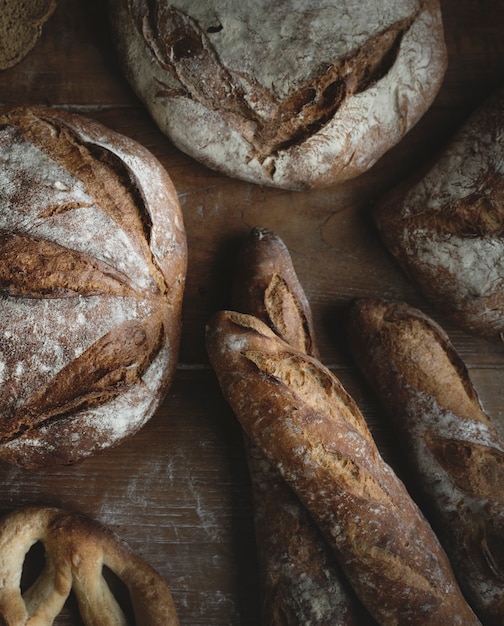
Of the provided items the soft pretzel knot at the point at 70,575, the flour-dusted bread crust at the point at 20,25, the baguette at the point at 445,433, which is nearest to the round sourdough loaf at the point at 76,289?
the soft pretzel knot at the point at 70,575

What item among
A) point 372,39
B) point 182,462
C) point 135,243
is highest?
point 372,39

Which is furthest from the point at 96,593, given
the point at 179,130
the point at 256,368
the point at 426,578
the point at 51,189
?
the point at 179,130

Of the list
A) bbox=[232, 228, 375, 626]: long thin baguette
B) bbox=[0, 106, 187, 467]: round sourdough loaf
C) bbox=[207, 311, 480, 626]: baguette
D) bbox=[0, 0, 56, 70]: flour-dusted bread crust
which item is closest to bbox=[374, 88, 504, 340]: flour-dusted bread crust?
bbox=[232, 228, 375, 626]: long thin baguette

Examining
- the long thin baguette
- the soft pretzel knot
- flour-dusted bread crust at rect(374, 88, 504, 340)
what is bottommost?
the soft pretzel knot

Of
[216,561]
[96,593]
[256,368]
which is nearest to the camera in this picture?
[256,368]

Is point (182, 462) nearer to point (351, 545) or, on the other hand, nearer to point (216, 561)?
point (216, 561)

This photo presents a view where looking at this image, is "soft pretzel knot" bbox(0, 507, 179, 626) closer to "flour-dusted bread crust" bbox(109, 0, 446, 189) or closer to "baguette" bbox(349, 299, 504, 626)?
"baguette" bbox(349, 299, 504, 626)

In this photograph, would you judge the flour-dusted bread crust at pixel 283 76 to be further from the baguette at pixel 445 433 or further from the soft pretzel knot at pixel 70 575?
the soft pretzel knot at pixel 70 575
